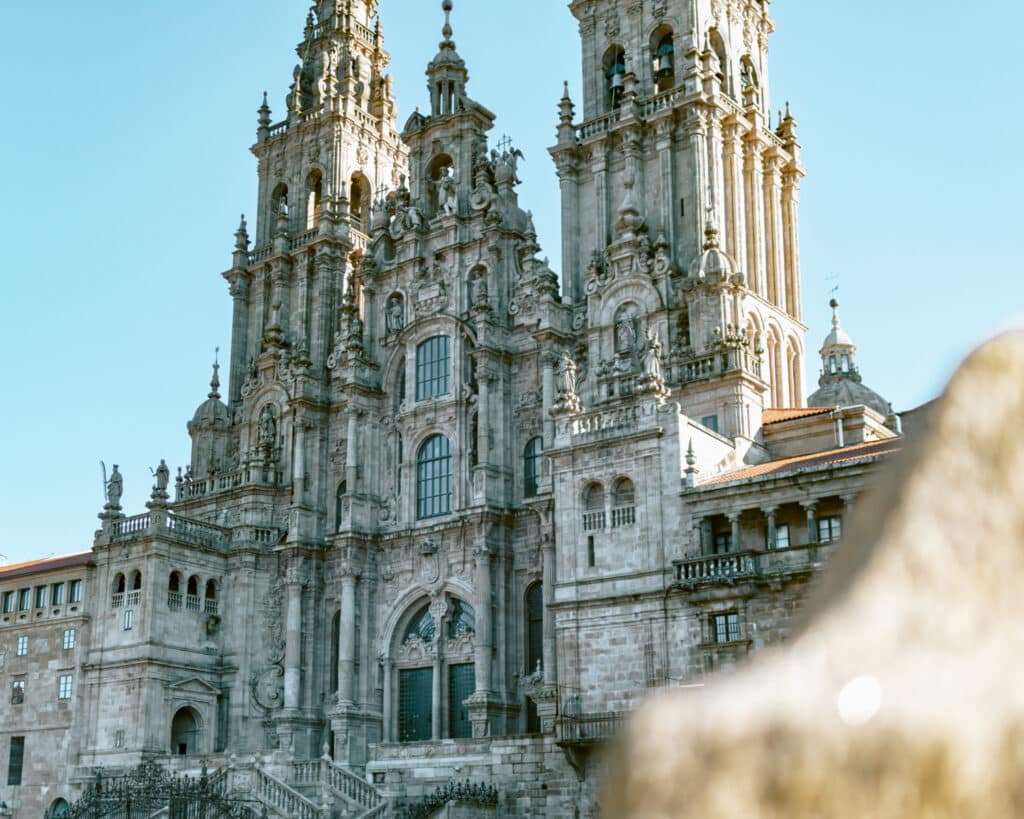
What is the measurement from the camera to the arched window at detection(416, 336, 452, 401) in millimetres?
47953

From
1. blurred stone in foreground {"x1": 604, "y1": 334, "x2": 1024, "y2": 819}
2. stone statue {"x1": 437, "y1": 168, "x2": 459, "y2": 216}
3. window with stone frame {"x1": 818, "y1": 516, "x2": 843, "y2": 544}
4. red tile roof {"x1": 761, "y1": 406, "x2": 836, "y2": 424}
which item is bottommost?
blurred stone in foreground {"x1": 604, "y1": 334, "x2": 1024, "y2": 819}

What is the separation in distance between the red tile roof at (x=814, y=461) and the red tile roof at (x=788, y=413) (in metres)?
2.56

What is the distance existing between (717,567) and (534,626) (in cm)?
1232

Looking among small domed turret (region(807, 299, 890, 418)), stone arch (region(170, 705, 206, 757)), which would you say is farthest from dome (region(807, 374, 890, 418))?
stone arch (region(170, 705, 206, 757))

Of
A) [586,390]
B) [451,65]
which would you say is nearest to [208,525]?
[586,390]

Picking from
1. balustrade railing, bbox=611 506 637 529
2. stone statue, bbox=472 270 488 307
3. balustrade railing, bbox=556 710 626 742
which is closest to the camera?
balustrade railing, bbox=556 710 626 742

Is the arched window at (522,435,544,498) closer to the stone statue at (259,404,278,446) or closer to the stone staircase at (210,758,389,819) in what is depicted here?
the stone staircase at (210,758,389,819)

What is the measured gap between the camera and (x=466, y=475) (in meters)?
45.8

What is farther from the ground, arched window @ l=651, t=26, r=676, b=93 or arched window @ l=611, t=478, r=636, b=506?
arched window @ l=651, t=26, r=676, b=93

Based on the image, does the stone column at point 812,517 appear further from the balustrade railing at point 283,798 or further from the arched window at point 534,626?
the balustrade railing at point 283,798

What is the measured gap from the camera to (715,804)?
176cm

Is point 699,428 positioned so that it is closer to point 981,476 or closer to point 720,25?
point 720,25

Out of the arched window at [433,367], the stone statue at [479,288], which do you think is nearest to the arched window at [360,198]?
the arched window at [433,367]

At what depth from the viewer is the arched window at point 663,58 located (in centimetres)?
4550
